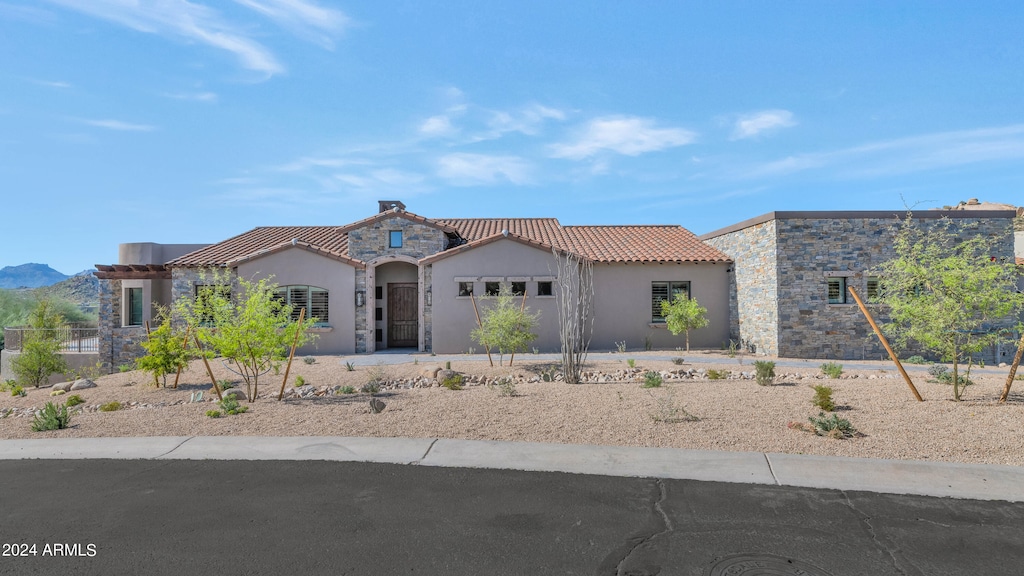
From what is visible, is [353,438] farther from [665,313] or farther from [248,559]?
[665,313]


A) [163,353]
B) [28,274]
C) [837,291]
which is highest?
[28,274]

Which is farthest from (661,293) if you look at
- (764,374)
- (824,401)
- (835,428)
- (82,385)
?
(82,385)

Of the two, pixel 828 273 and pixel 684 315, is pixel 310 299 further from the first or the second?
pixel 828 273

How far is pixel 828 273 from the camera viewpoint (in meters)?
17.0

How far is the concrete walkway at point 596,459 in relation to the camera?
5.79 meters

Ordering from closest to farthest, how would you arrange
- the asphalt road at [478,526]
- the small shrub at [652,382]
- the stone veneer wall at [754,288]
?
the asphalt road at [478,526]
the small shrub at [652,382]
the stone veneer wall at [754,288]

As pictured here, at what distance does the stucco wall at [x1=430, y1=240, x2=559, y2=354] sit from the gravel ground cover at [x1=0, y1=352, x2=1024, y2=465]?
5.93 m

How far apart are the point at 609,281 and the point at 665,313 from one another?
233 centimetres

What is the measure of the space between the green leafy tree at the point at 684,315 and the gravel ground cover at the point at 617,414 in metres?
4.99

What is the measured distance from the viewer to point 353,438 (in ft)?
25.5

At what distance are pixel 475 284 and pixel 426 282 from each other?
5.86 ft

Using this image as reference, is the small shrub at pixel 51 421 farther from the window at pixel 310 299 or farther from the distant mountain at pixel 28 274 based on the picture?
the distant mountain at pixel 28 274

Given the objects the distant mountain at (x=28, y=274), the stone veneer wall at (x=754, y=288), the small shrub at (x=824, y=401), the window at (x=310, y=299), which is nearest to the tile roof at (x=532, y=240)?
the stone veneer wall at (x=754, y=288)

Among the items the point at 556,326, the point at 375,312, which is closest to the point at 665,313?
the point at 556,326
